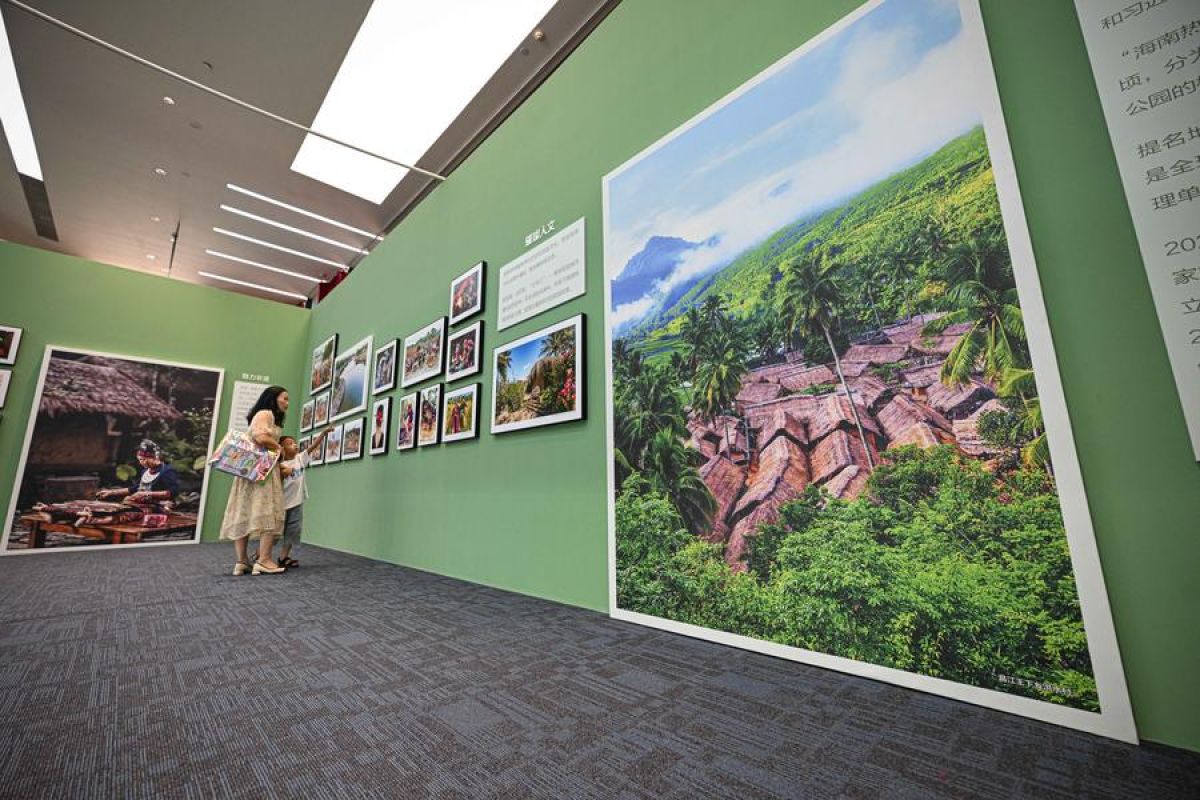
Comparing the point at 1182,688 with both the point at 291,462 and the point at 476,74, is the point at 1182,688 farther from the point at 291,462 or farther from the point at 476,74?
the point at 476,74

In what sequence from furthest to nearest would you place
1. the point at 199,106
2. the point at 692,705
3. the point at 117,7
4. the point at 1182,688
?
the point at 199,106 → the point at 117,7 → the point at 692,705 → the point at 1182,688

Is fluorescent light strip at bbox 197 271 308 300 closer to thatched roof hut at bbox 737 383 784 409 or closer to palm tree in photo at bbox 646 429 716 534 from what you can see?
palm tree in photo at bbox 646 429 716 534

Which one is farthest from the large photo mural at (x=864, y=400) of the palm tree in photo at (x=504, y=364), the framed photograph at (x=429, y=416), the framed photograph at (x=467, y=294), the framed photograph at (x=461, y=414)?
the framed photograph at (x=429, y=416)

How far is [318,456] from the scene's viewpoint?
236 inches

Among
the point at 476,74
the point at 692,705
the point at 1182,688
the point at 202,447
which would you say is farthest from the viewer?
the point at 202,447

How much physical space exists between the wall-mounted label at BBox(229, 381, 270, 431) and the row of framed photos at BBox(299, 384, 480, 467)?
2160 mm

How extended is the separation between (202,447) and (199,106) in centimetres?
427

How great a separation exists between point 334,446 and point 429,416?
8.19 ft

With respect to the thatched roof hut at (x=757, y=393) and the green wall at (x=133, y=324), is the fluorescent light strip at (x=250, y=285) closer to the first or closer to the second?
the green wall at (x=133, y=324)

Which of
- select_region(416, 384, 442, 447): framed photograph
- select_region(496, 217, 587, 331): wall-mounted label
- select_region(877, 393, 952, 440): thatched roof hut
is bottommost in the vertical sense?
select_region(877, 393, 952, 440): thatched roof hut

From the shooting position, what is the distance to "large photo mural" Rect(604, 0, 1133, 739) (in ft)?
4.21

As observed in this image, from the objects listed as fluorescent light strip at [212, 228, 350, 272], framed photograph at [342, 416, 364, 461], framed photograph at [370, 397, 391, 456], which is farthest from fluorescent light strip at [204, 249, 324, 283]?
framed photograph at [370, 397, 391, 456]

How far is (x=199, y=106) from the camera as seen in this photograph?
4.92 meters

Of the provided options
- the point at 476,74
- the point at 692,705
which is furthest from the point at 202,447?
the point at 692,705
